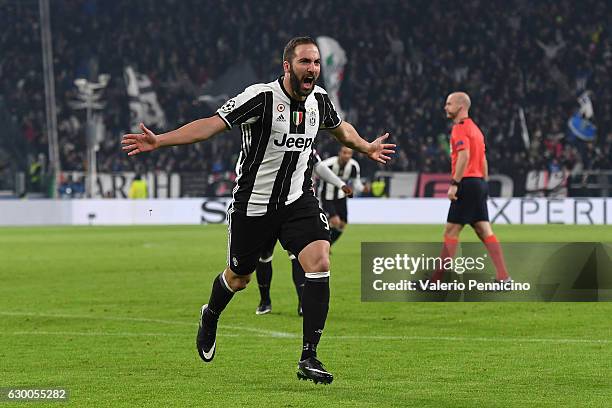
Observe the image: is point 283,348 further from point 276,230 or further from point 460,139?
point 460,139

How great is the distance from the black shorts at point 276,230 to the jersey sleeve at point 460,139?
645 centimetres

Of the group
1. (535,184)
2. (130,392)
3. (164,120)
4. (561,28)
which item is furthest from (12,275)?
(561,28)

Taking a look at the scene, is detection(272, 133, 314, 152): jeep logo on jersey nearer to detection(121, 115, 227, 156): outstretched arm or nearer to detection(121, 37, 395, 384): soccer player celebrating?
detection(121, 37, 395, 384): soccer player celebrating

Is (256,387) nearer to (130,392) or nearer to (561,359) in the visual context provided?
(130,392)

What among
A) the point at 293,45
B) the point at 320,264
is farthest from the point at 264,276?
the point at 293,45

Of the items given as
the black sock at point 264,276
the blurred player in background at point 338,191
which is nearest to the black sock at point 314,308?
the black sock at point 264,276

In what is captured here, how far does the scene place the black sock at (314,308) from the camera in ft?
24.1

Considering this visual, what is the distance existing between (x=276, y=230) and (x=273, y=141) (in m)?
0.63

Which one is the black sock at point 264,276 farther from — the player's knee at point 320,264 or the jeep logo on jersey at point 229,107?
the jeep logo on jersey at point 229,107

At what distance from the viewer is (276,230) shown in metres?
7.81

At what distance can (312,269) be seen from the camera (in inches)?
295

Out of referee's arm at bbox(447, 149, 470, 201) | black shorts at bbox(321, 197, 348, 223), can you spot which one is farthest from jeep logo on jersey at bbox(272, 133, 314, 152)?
black shorts at bbox(321, 197, 348, 223)

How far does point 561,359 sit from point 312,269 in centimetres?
224

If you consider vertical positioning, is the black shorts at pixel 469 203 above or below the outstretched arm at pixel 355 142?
below
